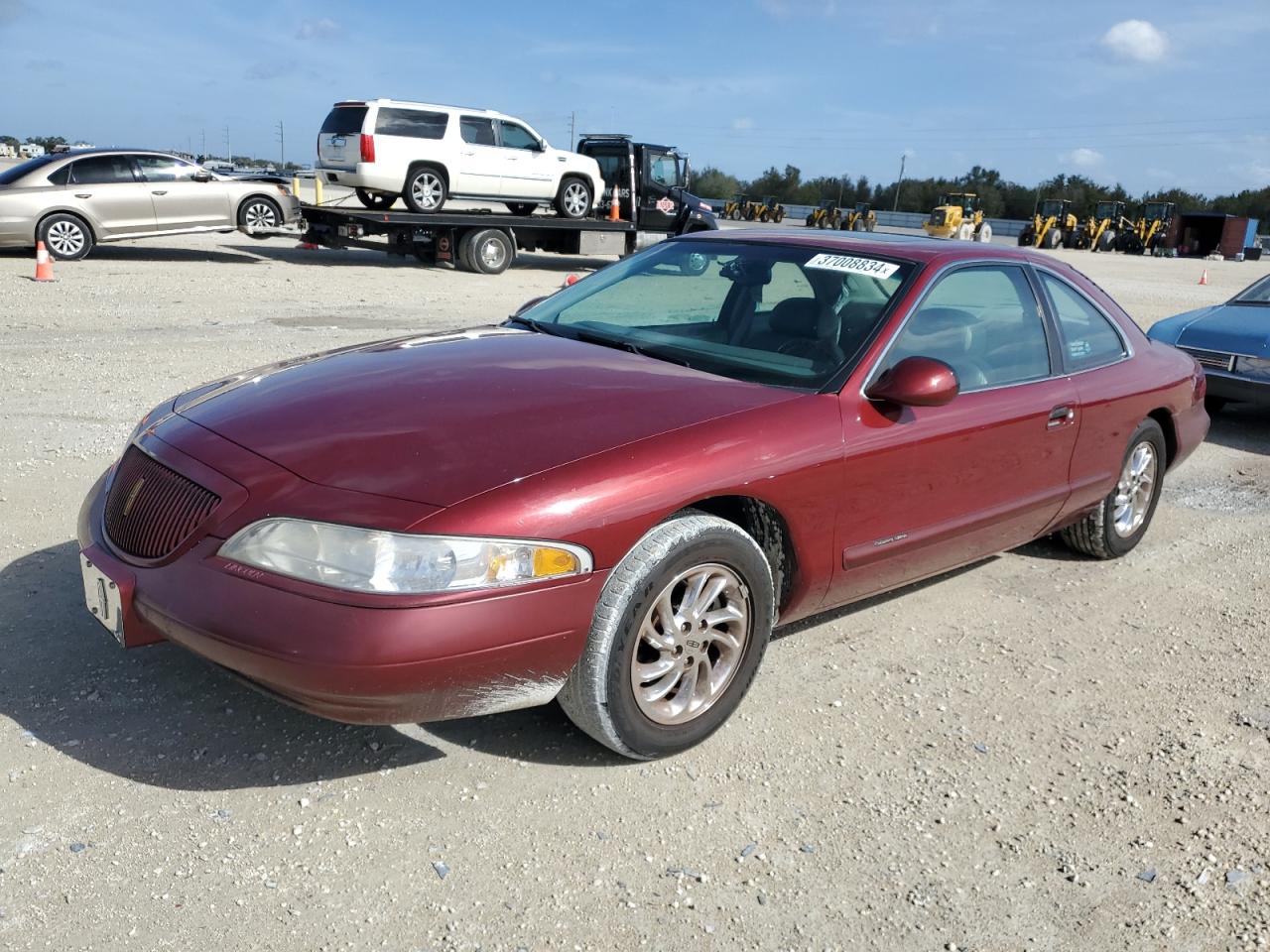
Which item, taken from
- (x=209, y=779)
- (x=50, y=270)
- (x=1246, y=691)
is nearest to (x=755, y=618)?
(x=209, y=779)

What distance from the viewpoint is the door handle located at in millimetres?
4266

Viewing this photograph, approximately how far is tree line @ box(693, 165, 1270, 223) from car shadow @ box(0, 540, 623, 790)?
222 ft

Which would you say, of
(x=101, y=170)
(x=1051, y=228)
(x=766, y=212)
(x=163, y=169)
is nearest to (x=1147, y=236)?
(x=1051, y=228)

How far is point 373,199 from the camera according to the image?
60.6 feet

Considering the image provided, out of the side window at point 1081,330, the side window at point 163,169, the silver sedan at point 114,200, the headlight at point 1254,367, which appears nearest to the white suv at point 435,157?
the silver sedan at point 114,200

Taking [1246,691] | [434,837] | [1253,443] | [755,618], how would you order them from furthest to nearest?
1. [1253,443]
2. [1246,691]
3. [755,618]
4. [434,837]

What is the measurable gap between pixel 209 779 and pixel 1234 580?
4506 mm

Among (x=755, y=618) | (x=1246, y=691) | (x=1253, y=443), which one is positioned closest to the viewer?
(x=755, y=618)

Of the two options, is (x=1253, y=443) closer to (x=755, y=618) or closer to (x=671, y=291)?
(x=671, y=291)

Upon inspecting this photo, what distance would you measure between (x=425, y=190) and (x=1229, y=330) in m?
12.9

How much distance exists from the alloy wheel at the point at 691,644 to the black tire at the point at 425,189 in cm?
1546

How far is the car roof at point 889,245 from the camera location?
408 cm

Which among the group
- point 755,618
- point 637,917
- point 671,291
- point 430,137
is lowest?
point 637,917

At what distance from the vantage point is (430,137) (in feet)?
57.6
